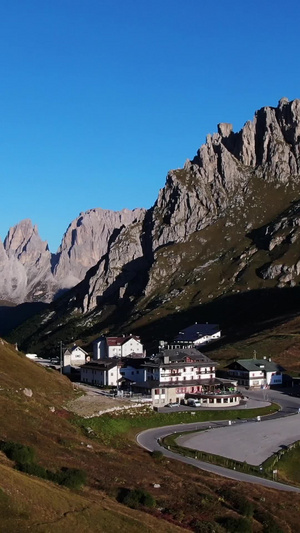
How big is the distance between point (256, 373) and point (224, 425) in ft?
153

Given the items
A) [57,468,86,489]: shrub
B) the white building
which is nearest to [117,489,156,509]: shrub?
[57,468,86,489]: shrub

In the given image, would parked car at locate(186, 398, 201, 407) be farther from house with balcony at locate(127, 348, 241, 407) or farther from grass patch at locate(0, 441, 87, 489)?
grass patch at locate(0, 441, 87, 489)

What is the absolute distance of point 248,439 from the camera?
82.5 meters

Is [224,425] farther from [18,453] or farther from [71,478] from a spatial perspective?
[71,478]

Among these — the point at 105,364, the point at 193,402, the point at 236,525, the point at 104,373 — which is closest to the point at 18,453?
the point at 236,525

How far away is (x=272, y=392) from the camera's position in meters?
130

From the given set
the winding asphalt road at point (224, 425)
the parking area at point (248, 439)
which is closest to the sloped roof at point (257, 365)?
the winding asphalt road at point (224, 425)

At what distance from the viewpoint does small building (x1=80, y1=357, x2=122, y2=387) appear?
13062 cm

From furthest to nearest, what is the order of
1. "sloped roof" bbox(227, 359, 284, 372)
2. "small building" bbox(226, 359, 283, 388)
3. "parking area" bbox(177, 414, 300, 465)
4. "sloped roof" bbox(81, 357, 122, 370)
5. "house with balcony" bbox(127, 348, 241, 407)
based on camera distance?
"sloped roof" bbox(227, 359, 284, 372) → "small building" bbox(226, 359, 283, 388) → "sloped roof" bbox(81, 357, 122, 370) → "house with balcony" bbox(127, 348, 241, 407) → "parking area" bbox(177, 414, 300, 465)

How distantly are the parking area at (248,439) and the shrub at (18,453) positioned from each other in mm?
35593

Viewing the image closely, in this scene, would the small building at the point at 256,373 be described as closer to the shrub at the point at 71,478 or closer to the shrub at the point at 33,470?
the shrub at the point at 71,478

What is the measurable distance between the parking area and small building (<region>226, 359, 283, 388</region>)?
1625 inches

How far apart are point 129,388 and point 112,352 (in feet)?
163

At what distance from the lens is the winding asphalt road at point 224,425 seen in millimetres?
61688
